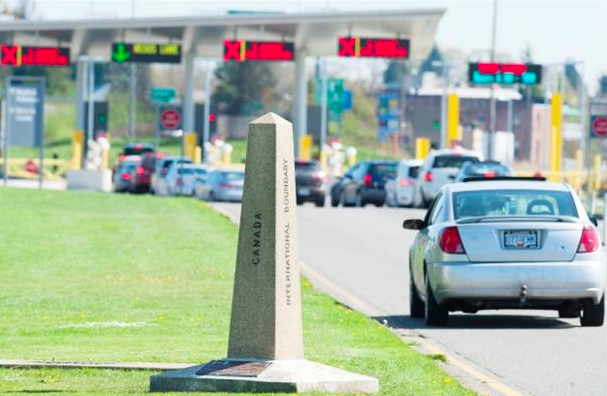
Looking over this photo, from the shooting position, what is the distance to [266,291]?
11.7m

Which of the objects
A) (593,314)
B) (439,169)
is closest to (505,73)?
(439,169)

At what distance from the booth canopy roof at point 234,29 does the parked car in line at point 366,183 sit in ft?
15.1

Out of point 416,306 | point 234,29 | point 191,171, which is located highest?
point 234,29

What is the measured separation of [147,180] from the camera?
70125mm

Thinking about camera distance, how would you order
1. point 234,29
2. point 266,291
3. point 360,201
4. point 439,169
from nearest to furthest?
point 266,291
point 439,169
point 360,201
point 234,29

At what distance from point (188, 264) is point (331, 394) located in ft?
52.0

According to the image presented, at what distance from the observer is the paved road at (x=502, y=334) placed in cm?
1416

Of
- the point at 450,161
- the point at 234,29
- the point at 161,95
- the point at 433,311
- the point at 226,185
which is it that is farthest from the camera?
the point at 161,95

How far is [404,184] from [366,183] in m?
2.44

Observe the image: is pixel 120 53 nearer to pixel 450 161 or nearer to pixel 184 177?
pixel 184 177

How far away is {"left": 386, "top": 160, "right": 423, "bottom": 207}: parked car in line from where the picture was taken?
5409 cm

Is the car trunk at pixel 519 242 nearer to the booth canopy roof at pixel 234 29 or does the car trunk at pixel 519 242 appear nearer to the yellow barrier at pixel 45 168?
the booth canopy roof at pixel 234 29

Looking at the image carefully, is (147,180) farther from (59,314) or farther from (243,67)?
(243,67)

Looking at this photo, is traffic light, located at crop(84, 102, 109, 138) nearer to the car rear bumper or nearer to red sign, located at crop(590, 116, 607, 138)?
red sign, located at crop(590, 116, 607, 138)
